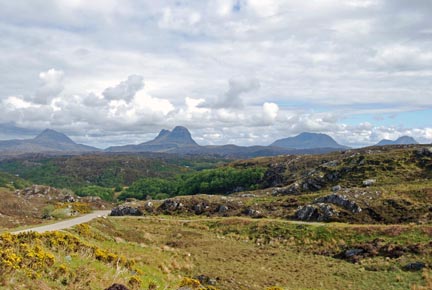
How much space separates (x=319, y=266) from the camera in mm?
36938

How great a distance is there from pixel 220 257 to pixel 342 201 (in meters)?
33.9

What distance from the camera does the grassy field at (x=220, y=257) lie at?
16.0 metres

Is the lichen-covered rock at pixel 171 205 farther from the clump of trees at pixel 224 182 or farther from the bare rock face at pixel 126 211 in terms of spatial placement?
the clump of trees at pixel 224 182

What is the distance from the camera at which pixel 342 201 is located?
64.2 m

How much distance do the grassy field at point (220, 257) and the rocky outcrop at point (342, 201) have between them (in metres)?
13.2

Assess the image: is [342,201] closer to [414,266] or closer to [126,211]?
[414,266]

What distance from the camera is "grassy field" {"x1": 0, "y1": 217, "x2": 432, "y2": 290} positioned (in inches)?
629

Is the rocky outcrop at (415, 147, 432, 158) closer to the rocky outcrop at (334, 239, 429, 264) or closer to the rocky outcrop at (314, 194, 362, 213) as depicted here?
the rocky outcrop at (314, 194, 362, 213)

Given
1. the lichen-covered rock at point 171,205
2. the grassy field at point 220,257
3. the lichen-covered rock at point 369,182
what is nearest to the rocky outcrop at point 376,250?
the grassy field at point 220,257

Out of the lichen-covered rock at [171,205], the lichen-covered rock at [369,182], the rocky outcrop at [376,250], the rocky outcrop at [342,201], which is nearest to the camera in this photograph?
the rocky outcrop at [376,250]

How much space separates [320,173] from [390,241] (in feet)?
188

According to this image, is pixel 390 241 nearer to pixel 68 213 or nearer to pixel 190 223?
pixel 190 223

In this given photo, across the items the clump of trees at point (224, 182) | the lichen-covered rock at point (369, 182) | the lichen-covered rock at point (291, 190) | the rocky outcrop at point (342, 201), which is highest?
the lichen-covered rock at point (369, 182)

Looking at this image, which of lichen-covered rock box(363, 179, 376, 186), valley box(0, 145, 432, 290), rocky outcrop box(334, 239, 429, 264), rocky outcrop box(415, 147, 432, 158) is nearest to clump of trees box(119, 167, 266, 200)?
valley box(0, 145, 432, 290)
